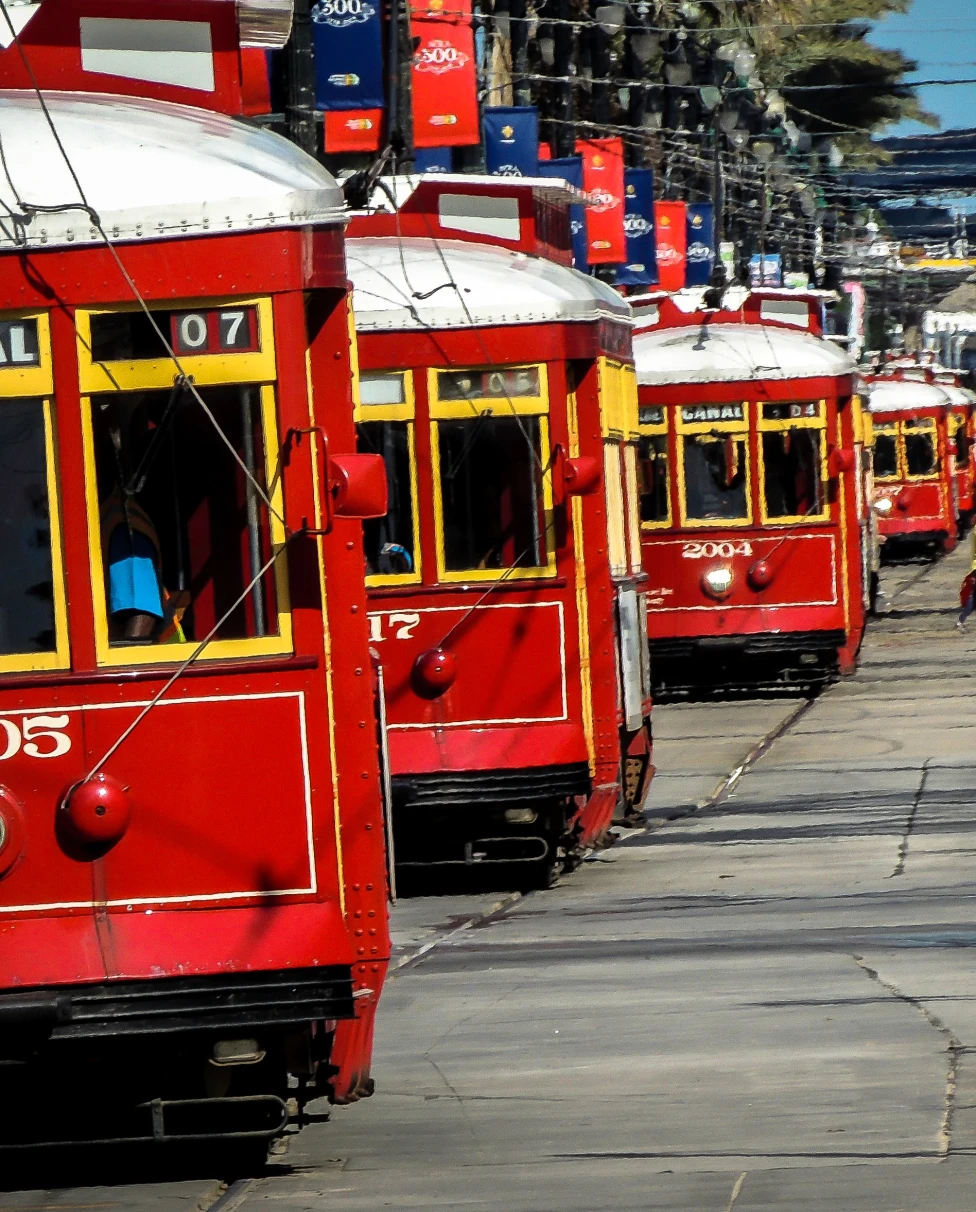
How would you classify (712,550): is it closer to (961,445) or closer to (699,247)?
(699,247)

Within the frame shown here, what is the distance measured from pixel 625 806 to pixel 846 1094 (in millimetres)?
7509

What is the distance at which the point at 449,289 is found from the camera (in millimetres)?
13109

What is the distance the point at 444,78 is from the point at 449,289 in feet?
39.3

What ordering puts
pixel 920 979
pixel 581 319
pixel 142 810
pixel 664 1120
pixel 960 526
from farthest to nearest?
pixel 960 526 → pixel 581 319 → pixel 920 979 → pixel 664 1120 → pixel 142 810

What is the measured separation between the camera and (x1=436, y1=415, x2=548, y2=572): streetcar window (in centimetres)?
1300

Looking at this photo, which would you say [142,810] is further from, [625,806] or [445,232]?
[625,806]

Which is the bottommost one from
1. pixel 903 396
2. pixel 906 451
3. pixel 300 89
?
pixel 906 451

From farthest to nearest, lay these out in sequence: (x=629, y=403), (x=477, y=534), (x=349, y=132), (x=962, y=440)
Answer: (x=962, y=440), (x=349, y=132), (x=629, y=403), (x=477, y=534)

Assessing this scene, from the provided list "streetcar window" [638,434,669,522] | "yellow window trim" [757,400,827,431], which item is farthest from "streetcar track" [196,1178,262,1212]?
"yellow window trim" [757,400,827,431]

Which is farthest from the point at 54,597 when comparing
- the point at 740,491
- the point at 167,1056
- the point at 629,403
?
the point at 740,491

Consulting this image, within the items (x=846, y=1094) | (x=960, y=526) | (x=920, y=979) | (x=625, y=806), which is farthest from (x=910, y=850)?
(x=960, y=526)

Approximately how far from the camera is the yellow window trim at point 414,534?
13.0 metres

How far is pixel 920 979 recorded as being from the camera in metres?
9.87

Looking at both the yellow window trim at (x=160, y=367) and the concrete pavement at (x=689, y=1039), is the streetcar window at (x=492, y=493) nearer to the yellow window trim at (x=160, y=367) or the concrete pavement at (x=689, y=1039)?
the concrete pavement at (x=689, y=1039)
